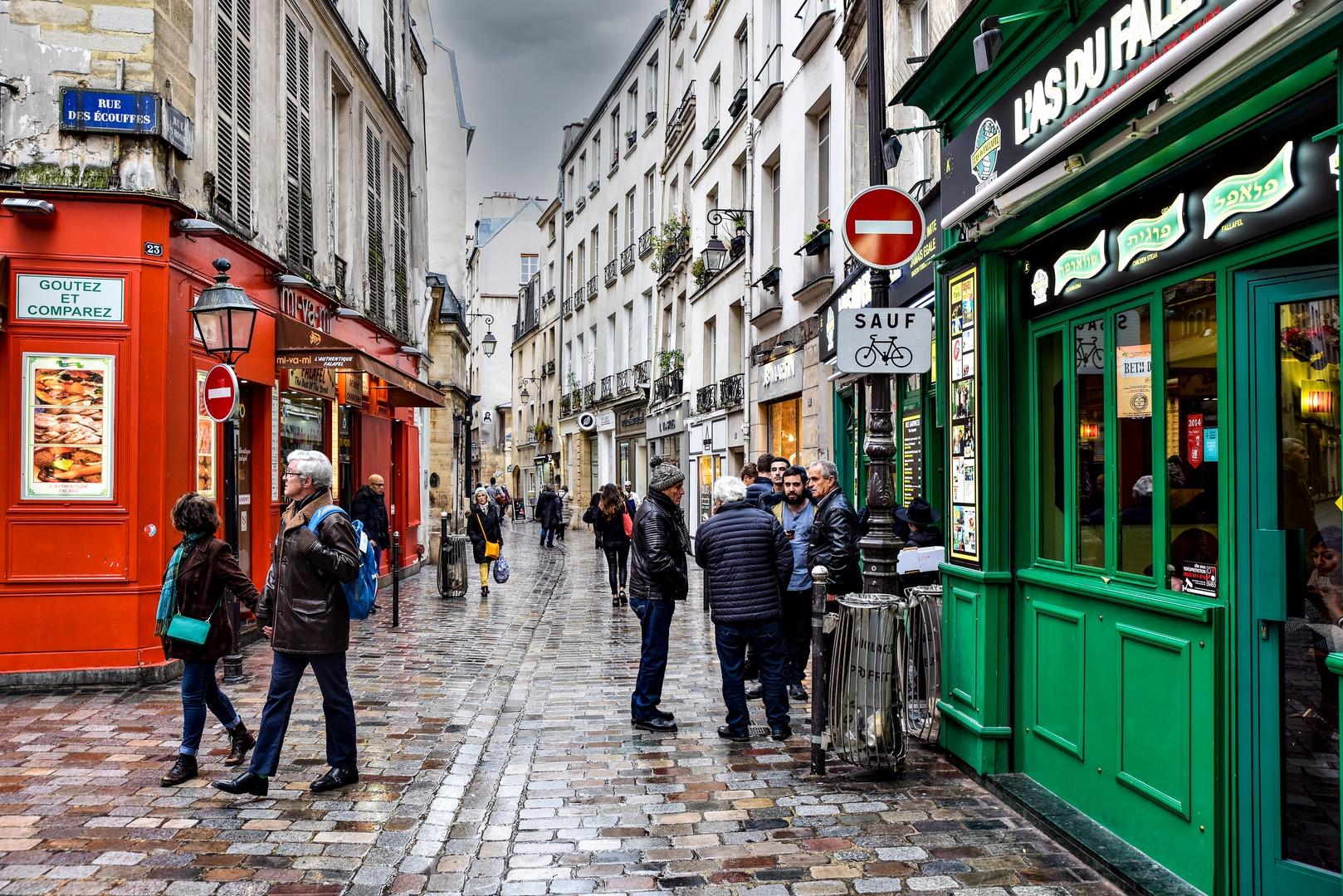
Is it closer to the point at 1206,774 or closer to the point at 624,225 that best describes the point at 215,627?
the point at 1206,774

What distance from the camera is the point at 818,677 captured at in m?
5.75

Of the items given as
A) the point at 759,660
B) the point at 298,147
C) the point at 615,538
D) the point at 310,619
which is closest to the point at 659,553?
the point at 759,660

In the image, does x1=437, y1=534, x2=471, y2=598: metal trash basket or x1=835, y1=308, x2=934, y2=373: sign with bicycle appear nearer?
x1=835, y1=308, x2=934, y2=373: sign with bicycle

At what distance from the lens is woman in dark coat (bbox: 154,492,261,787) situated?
5.63 m

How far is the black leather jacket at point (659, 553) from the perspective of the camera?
7.08 metres

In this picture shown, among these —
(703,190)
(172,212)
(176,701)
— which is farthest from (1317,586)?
(703,190)

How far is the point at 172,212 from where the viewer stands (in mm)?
8867

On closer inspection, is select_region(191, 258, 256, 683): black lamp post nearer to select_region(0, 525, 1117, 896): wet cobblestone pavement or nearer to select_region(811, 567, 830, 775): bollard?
select_region(0, 525, 1117, 896): wet cobblestone pavement

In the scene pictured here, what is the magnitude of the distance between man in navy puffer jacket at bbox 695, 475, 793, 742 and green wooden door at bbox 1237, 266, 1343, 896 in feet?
10.9

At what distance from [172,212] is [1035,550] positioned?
25.0ft

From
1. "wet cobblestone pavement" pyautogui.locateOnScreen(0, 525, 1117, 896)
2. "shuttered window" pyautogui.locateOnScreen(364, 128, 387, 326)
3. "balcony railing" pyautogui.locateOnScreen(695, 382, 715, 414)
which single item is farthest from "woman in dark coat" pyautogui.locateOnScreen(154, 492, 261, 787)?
"balcony railing" pyautogui.locateOnScreen(695, 382, 715, 414)

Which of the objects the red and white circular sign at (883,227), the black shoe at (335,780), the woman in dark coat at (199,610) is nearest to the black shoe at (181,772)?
the woman in dark coat at (199,610)

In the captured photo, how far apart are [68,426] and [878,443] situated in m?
6.64

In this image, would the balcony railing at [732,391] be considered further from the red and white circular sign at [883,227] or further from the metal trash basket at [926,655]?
the metal trash basket at [926,655]
